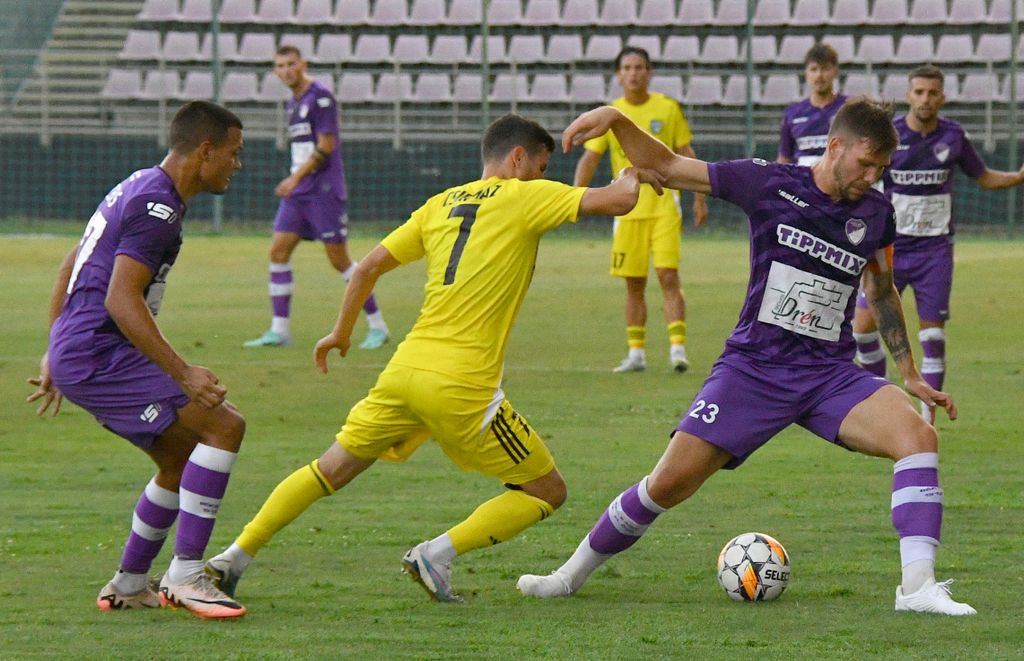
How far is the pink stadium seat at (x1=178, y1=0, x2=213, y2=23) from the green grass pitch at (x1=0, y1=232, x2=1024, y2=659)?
599 inches

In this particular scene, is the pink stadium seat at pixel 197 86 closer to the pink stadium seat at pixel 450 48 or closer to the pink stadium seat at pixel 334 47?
the pink stadium seat at pixel 334 47

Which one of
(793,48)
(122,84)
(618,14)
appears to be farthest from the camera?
(618,14)

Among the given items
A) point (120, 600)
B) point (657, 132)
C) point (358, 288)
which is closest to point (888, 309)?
point (358, 288)

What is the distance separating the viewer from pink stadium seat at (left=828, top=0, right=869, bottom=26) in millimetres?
25969

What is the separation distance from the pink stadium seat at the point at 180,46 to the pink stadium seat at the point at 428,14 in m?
3.62

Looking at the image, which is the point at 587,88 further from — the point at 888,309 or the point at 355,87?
the point at 888,309

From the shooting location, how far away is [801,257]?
5504 mm

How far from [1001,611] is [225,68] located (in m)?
23.5

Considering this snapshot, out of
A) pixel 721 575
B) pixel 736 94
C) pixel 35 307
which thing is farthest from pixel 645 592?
pixel 736 94

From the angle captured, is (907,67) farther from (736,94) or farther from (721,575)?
(721,575)

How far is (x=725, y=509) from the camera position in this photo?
23.2ft

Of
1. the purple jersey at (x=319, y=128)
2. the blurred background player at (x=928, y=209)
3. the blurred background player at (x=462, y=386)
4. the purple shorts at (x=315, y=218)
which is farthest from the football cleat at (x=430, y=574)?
the purple jersey at (x=319, y=128)

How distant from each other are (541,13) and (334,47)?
139 inches

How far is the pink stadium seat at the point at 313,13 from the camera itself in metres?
27.3
